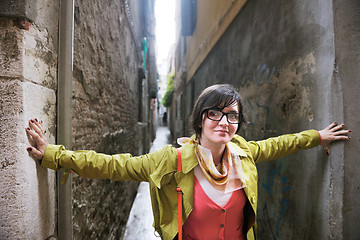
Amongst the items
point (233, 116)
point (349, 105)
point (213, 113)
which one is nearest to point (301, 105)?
point (349, 105)

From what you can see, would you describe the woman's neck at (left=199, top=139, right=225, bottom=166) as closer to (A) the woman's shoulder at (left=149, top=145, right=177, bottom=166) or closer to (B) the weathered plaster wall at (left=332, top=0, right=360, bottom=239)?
(A) the woman's shoulder at (left=149, top=145, right=177, bottom=166)

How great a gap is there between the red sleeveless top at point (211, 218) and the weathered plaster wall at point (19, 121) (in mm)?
923

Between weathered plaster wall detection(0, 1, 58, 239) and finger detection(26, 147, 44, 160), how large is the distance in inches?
1.0

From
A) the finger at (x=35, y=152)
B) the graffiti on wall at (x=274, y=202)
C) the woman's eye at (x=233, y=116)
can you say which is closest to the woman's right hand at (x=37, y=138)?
the finger at (x=35, y=152)

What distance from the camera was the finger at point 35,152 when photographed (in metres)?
1.11

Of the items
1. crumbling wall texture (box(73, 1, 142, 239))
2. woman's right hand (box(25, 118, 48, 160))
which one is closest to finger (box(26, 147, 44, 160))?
woman's right hand (box(25, 118, 48, 160))

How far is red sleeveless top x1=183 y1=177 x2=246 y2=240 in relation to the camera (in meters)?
1.25

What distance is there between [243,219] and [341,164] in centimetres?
80

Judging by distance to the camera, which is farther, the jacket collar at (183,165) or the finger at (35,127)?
the jacket collar at (183,165)

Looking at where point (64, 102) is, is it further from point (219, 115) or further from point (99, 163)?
point (219, 115)

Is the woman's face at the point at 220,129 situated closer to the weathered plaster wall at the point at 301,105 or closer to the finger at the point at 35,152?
the weathered plaster wall at the point at 301,105

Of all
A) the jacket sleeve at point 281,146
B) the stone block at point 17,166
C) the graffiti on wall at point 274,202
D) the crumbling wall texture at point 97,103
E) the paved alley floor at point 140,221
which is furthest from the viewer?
the paved alley floor at point 140,221

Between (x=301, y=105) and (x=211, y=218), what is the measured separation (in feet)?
4.26

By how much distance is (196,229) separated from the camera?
Answer: 1289 millimetres
